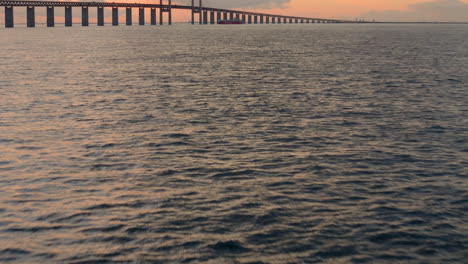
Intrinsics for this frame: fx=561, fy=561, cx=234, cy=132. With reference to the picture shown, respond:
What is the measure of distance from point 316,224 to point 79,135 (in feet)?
48.0

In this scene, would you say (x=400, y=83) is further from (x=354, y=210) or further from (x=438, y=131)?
(x=354, y=210)

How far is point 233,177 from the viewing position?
62.5 feet

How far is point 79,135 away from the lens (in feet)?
84.3

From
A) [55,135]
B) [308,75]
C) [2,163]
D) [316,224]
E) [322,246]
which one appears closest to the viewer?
[322,246]

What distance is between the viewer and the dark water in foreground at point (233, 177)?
1320 centimetres

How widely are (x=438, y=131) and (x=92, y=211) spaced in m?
18.2

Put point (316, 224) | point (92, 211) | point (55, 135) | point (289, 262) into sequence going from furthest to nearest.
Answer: point (55, 135)
point (92, 211)
point (316, 224)
point (289, 262)

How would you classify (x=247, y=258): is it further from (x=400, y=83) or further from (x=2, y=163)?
(x=400, y=83)

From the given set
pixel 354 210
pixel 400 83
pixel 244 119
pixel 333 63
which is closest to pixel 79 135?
pixel 244 119

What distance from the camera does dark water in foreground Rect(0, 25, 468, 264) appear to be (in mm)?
13203

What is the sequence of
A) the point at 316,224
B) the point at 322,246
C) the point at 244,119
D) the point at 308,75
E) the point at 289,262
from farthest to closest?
the point at 308,75 < the point at 244,119 < the point at 316,224 < the point at 322,246 < the point at 289,262

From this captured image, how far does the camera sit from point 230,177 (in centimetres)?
1906

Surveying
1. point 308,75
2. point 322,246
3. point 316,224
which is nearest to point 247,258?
point 322,246

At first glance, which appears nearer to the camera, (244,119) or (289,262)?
(289,262)
